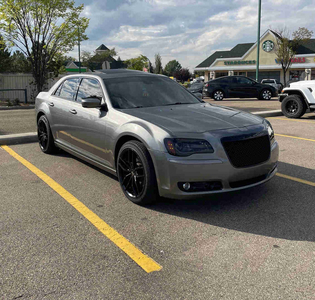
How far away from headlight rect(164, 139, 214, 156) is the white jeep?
873 cm

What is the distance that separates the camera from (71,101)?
5688 mm

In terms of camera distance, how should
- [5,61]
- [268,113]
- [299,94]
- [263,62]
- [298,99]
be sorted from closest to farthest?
[298,99] → [299,94] → [268,113] → [5,61] → [263,62]

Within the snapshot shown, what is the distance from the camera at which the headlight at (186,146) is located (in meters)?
3.72

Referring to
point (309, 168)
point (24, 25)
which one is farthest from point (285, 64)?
point (309, 168)

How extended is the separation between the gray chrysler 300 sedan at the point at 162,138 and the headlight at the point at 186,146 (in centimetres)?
1

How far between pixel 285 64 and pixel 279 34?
4242mm

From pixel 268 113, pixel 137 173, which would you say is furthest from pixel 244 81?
pixel 137 173

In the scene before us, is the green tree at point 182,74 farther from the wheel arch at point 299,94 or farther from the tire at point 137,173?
the tire at point 137,173

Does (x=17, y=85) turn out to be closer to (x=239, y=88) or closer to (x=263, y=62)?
(x=239, y=88)

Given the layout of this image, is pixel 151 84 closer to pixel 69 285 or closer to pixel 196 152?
pixel 196 152

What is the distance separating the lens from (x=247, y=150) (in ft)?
12.9

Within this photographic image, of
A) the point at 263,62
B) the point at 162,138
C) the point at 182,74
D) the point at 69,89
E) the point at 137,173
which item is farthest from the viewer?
the point at 182,74

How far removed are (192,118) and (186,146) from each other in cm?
60

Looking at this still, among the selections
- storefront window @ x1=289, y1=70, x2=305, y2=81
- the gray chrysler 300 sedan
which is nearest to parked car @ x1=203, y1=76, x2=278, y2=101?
the gray chrysler 300 sedan
